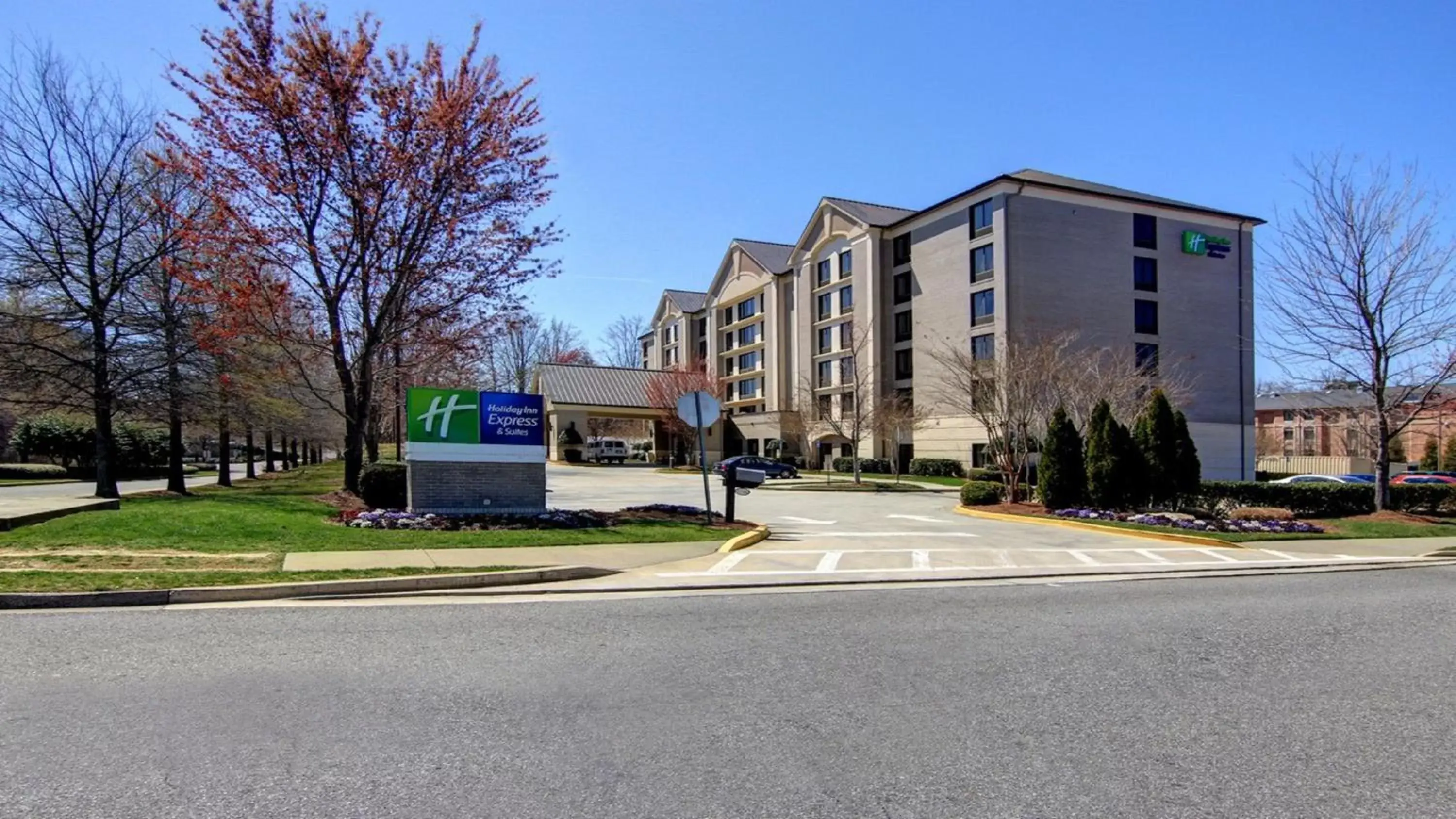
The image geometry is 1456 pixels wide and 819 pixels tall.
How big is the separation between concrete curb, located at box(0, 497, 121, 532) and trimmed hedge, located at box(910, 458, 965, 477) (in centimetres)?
3887

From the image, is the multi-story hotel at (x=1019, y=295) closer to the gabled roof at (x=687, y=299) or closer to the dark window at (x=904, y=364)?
the dark window at (x=904, y=364)

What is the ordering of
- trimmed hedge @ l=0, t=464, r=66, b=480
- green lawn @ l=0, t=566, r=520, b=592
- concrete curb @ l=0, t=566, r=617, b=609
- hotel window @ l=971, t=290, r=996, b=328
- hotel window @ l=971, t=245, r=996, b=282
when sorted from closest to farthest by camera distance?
concrete curb @ l=0, t=566, r=617, b=609 < green lawn @ l=0, t=566, r=520, b=592 < trimmed hedge @ l=0, t=464, r=66, b=480 < hotel window @ l=971, t=245, r=996, b=282 < hotel window @ l=971, t=290, r=996, b=328

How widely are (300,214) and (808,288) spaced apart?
4488 centimetres

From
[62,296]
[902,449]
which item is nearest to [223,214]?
[62,296]

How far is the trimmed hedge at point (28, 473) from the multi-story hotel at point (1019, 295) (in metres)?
38.6

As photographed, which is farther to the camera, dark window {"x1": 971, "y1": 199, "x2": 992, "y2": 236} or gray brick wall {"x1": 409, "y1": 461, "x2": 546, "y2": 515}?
dark window {"x1": 971, "y1": 199, "x2": 992, "y2": 236}

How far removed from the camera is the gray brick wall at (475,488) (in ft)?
51.3

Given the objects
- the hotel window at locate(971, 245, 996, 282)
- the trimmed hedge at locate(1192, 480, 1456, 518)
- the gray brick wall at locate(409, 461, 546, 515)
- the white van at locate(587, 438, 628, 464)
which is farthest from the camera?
the white van at locate(587, 438, 628, 464)

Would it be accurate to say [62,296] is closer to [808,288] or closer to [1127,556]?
[1127,556]

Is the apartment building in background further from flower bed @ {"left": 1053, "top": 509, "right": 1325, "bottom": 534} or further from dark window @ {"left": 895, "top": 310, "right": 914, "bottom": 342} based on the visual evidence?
flower bed @ {"left": 1053, "top": 509, "right": 1325, "bottom": 534}

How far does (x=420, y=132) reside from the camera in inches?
770

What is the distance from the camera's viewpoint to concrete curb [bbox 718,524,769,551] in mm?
13820

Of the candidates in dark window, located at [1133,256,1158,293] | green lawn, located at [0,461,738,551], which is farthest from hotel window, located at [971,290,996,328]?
green lawn, located at [0,461,738,551]

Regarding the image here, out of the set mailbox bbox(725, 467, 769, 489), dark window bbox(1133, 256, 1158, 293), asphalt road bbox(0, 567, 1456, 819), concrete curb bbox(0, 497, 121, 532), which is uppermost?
dark window bbox(1133, 256, 1158, 293)
